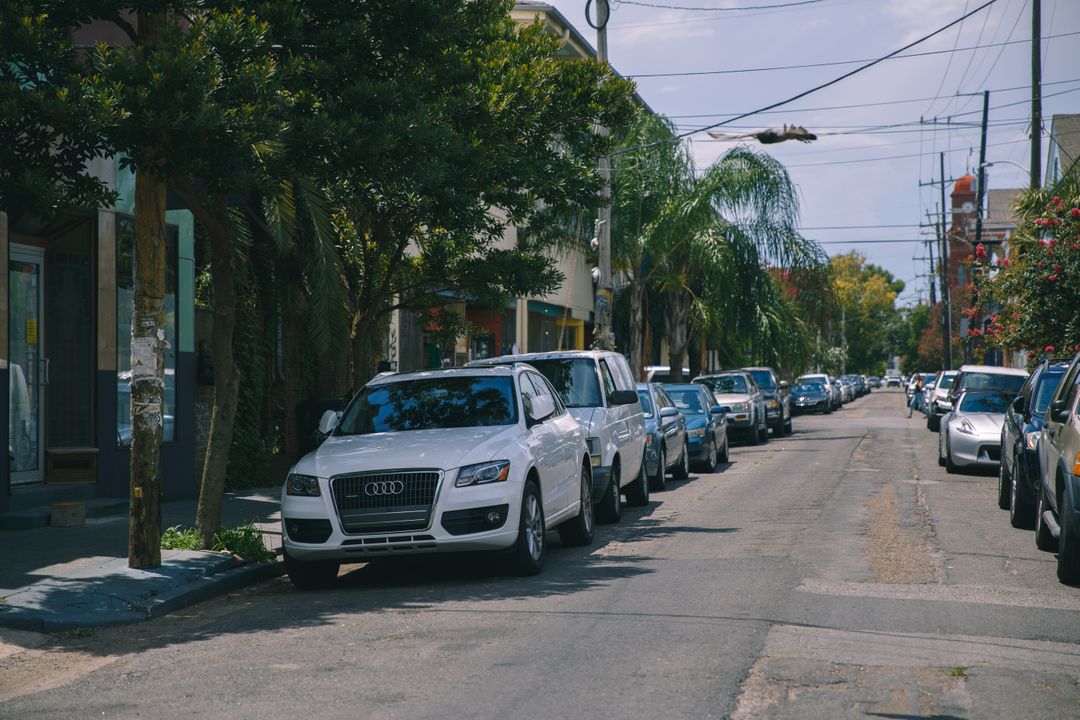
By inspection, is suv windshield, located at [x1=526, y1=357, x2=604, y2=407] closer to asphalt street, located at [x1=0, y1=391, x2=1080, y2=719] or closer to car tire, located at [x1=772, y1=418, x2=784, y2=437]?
asphalt street, located at [x1=0, y1=391, x2=1080, y2=719]

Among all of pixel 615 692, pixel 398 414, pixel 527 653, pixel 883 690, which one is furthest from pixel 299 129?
pixel 883 690

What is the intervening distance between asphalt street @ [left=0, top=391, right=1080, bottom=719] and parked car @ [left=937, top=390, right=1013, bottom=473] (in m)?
7.32

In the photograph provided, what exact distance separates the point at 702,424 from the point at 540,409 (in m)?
11.3

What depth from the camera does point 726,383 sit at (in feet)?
102

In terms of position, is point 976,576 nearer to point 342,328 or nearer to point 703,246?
point 342,328

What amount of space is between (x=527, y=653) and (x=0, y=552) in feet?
20.8

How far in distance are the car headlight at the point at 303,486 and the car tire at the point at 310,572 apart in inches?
19.6

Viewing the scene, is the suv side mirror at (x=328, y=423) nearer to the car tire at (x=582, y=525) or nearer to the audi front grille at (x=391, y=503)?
the audi front grille at (x=391, y=503)

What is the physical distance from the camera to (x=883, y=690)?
6230mm

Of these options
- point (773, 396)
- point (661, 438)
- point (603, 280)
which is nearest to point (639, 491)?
point (661, 438)

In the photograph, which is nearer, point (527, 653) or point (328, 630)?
point (527, 653)

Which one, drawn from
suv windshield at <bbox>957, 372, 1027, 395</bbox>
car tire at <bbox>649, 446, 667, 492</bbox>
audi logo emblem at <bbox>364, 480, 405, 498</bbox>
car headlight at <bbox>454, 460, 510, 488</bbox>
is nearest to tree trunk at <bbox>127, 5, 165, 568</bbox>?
audi logo emblem at <bbox>364, 480, 405, 498</bbox>

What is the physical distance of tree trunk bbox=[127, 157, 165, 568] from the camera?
10.1 meters

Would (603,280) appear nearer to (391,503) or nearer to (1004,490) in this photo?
(1004,490)
